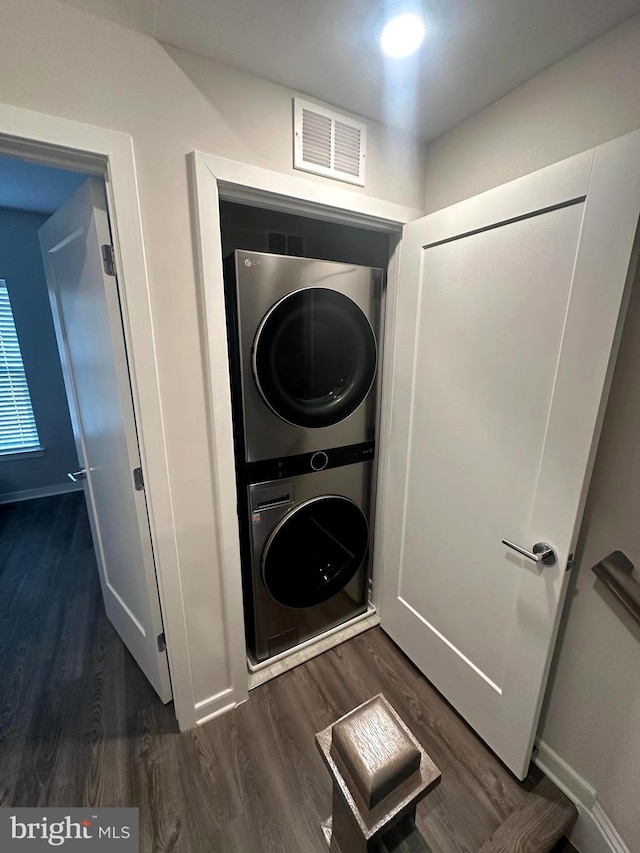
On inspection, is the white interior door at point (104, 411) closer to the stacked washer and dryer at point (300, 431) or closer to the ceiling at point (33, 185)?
the stacked washer and dryer at point (300, 431)

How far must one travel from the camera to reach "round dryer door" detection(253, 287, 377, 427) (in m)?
1.31

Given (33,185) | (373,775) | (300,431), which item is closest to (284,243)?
(300,431)

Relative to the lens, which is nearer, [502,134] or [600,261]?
[600,261]

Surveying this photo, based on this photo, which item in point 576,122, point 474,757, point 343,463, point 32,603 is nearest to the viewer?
point 576,122

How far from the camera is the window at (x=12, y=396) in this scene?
3.08 m

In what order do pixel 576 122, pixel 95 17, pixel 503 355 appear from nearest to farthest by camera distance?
1. pixel 95 17
2. pixel 576 122
3. pixel 503 355

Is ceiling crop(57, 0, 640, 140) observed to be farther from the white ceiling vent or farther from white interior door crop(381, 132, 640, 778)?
white interior door crop(381, 132, 640, 778)

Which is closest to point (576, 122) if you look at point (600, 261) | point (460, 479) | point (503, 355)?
point (600, 261)

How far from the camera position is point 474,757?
1310 millimetres

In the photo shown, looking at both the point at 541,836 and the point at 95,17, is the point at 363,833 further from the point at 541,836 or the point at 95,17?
the point at 95,17

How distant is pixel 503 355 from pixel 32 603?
9.24 feet

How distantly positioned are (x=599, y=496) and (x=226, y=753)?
1.62 meters

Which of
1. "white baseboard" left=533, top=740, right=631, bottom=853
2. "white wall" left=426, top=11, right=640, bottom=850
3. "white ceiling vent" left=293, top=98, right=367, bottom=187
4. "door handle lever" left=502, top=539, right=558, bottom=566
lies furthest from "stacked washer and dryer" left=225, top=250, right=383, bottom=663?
"white baseboard" left=533, top=740, right=631, bottom=853

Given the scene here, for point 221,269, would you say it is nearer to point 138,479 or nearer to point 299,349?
point 299,349
